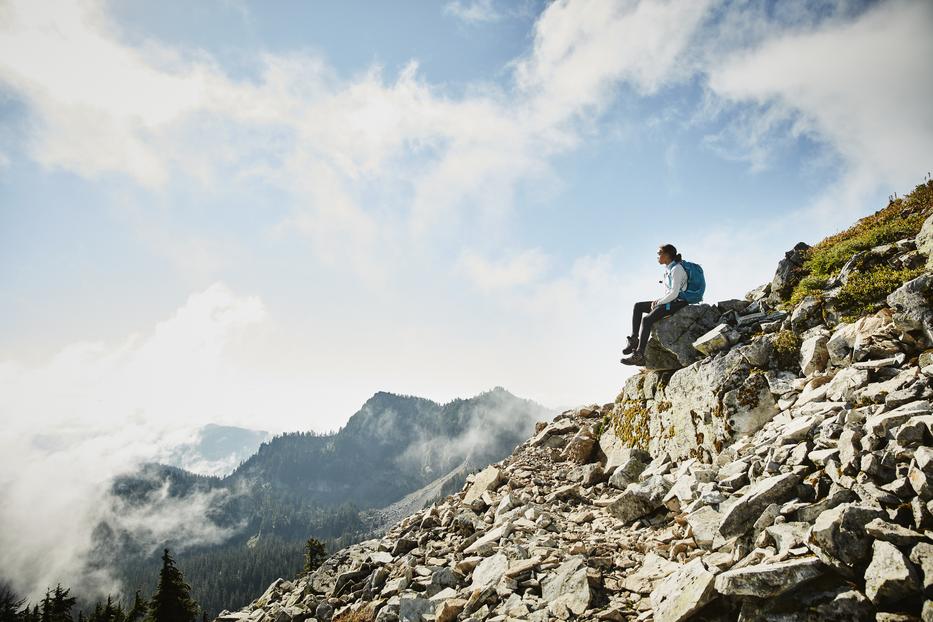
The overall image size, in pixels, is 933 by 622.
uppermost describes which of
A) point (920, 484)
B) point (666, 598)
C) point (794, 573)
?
point (920, 484)

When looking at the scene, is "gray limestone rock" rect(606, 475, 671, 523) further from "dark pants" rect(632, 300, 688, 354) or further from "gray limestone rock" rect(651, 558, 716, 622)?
"dark pants" rect(632, 300, 688, 354)

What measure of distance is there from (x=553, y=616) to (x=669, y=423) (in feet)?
30.1

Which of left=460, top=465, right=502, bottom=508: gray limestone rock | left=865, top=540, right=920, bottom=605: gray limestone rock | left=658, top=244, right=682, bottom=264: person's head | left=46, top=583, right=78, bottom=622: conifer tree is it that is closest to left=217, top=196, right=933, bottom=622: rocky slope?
left=865, top=540, right=920, bottom=605: gray limestone rock

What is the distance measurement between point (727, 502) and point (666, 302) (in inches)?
337

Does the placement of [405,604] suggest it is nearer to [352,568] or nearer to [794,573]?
[352,568]

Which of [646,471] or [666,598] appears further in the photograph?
[646,471]

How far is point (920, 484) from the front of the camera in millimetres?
5559

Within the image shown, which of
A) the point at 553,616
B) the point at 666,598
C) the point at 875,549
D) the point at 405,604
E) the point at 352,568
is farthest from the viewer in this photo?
the point at 352,568

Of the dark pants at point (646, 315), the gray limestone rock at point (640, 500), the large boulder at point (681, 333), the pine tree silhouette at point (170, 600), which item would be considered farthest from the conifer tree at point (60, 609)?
the large boulder at point (681, 333)

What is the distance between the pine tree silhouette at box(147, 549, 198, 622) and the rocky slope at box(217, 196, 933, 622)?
33.5 meters

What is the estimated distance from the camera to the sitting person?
15.5 meters

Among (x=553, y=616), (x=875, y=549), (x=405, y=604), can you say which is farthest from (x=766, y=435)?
(x=405, y=604)

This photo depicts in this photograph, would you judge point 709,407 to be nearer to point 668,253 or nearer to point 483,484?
point 668,253

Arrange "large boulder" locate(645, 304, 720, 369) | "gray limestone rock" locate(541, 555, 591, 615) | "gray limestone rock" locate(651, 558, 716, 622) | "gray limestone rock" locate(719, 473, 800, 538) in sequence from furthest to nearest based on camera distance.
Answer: "large boulder" locate(645, 304, 720, 369)
"gray limestone rock" locate(541, 555, 591, 615)
"gray limestone rock" locate(719, 473, 800, 538)
"gray limestone rock" locate(651, 558, 716, 622)
